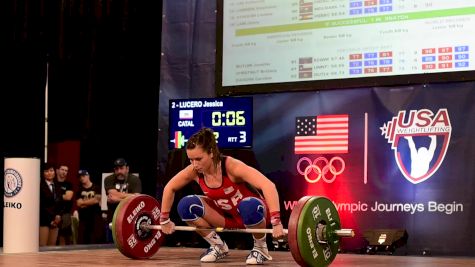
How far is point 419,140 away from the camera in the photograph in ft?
25.1

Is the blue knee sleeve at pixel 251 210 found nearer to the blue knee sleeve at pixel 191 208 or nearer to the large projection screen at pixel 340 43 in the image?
the blue knee sleeve at pixel 191 208

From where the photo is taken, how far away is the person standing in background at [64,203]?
9.78 meters

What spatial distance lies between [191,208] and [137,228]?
2.26 feet

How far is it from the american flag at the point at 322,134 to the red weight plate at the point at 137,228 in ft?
6.06

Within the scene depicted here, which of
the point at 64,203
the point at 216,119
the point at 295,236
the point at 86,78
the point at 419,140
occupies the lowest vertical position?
the point at 64,203

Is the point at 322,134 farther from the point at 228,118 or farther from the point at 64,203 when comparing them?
the point at 64,203

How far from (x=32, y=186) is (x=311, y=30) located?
9.35ft

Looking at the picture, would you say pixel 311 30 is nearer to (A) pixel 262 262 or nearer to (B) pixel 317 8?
(B) pixel 317 8

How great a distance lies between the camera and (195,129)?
27.8 feet

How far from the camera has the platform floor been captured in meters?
6.10

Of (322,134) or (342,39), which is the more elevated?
(342,39)

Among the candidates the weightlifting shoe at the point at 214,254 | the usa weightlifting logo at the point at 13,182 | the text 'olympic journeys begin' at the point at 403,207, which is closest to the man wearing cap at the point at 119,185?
the usa weightlifting logo at the point at 13,182

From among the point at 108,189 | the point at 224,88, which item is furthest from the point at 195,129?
the point at 108,189

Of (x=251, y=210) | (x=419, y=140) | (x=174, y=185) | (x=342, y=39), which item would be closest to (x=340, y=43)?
(x=342, y=39)
